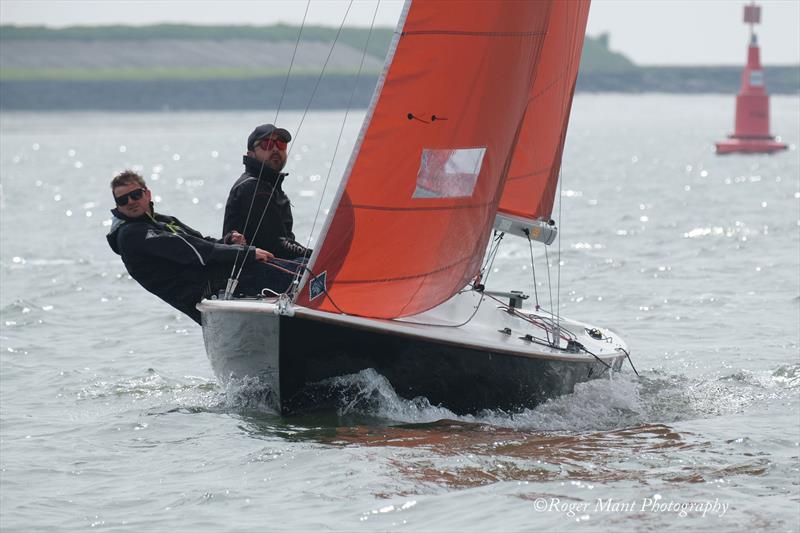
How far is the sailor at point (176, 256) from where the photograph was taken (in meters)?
8.70

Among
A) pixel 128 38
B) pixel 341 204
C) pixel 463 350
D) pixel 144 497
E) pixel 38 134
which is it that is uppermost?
pixel 128 38

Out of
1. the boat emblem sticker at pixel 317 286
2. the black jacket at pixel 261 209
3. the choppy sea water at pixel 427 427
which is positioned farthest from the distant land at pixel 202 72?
the boat emblem sticker at pixel 317 286

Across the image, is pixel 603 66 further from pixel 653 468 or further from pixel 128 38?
pixel 653 468

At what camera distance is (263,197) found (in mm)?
9141

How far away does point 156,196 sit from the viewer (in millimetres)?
35656

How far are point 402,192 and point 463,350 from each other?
99cm

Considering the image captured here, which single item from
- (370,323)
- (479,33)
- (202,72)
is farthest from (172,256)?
(202,72)

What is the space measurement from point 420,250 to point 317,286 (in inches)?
A: 27.3

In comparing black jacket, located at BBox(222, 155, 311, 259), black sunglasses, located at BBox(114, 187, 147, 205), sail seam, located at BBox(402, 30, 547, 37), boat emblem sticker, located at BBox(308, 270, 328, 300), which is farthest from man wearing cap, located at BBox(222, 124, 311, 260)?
sail seam, located at BBox(402, 30, 547, 37)

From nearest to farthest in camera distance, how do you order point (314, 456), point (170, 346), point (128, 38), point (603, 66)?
1. point (314, 456)
2. point (170, 346)
3. point (128, 38)
4. point (603, 66)

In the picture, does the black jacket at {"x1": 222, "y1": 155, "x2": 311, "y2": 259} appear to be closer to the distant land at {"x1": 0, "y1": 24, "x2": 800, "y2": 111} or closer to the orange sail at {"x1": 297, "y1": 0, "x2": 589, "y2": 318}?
the orange sail at {"x1": 297, "y1": 0, "x2": 589, "y2": 318}

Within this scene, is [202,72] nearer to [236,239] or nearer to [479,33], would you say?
[236,239]

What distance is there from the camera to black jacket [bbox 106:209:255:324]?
8.68 metres

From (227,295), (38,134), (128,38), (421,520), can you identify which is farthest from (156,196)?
(128,38)
